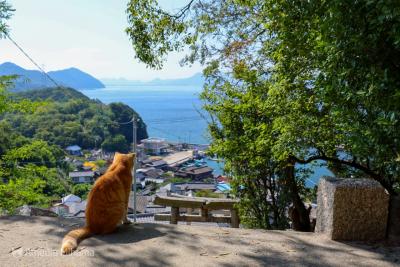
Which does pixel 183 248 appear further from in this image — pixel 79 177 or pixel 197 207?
pixel 79 177

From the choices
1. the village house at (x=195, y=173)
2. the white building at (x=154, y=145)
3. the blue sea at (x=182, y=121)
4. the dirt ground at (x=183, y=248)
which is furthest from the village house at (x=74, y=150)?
the dirt ground at (x=183, y=248)

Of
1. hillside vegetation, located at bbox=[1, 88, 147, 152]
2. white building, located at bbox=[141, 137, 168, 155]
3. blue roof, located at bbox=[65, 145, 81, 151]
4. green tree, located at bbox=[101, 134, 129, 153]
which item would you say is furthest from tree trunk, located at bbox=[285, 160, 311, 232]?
white building, located at bbox=[141, 137, 168, 155]

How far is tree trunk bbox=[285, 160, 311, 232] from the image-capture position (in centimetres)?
725

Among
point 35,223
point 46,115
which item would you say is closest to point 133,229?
point 35,223

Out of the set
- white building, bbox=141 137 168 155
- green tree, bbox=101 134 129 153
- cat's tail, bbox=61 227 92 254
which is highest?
white building, bbox=141 137 168 155

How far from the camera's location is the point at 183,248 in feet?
13.1

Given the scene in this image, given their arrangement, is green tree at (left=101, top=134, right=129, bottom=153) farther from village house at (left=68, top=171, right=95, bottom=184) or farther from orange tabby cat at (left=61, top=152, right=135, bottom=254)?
orange tabby cat at (left=61, top=152, right=135, bottom=254)

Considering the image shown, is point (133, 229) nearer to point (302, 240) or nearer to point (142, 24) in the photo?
point (302, 240)

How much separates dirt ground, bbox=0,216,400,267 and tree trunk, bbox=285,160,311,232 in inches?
111

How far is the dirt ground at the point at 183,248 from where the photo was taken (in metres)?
3.66

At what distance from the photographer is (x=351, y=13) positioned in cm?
262

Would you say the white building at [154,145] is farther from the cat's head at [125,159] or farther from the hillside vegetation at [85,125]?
the cat's head at [125,159]

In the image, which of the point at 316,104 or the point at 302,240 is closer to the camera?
the point at 302,240

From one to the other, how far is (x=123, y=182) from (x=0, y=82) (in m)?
4.72
